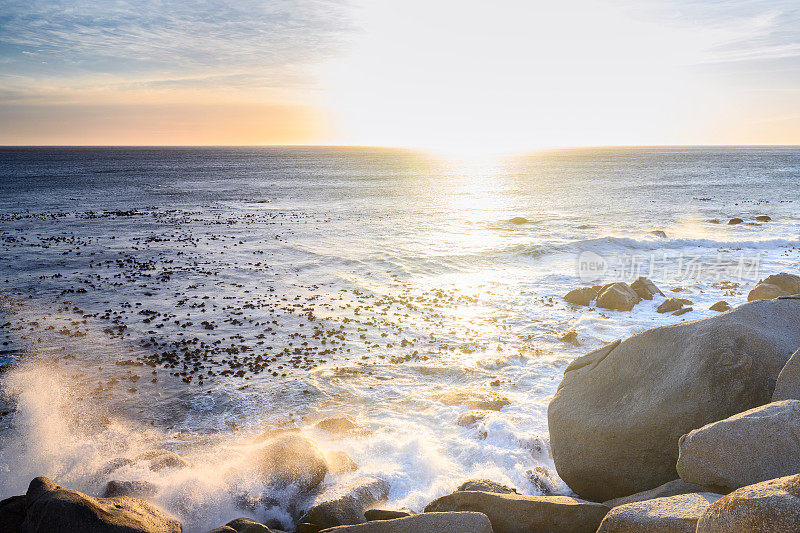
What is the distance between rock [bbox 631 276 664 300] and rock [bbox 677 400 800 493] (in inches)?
736

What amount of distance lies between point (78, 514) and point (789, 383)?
1171cm

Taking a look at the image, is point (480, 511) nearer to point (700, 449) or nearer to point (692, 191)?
point (700, 449)

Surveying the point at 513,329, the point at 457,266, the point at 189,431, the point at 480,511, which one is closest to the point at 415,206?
the point at 457,266

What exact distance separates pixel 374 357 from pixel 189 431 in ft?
23.5

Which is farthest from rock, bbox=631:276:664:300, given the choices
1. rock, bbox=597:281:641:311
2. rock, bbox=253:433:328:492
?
rock, bbox=253:433:328:492

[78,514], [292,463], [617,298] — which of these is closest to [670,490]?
[292,463]

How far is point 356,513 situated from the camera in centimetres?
949

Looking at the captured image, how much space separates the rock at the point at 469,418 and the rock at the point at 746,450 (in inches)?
267

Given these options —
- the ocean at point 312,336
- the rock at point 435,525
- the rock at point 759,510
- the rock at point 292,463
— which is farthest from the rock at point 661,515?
the rock at point 292,463

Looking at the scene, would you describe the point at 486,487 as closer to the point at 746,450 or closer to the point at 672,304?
the point at 746,450

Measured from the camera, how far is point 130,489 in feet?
33.7

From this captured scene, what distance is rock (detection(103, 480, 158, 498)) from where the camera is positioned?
10195 millimetres

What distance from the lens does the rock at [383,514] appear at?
345 inches

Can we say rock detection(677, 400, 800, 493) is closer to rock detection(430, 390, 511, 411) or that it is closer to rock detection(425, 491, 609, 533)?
rock detection(425, 491, 609, 533)
